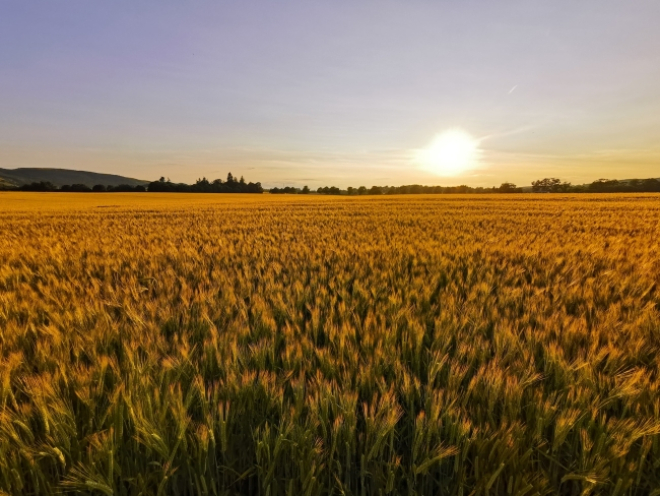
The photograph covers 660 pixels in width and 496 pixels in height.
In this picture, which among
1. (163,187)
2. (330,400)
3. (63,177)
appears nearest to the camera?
(330,400)

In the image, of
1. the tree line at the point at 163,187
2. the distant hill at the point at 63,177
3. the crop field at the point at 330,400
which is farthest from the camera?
the distant hill at the point at 63,177

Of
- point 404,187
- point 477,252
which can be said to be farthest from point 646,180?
point 477,252

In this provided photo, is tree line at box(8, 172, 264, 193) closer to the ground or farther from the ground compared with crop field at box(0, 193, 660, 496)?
farther from the ground

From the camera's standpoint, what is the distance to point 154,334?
217 centimetres

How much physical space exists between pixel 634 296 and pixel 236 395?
367cm

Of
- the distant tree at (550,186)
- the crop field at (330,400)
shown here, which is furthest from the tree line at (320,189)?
the crop field at (330,400)

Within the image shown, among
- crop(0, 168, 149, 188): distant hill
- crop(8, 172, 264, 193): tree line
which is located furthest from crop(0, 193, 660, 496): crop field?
crop(0, 168, 149, 188): distant hill

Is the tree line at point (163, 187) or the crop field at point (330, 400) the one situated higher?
the tree line at point (163, 187)

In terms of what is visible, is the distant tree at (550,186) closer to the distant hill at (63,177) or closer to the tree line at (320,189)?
the tree line at (320,189)

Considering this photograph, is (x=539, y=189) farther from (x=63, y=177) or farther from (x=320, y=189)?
(x=63, y=177)

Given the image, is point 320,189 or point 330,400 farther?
point 320,189

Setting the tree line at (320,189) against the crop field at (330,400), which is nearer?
the crop field at (330,400)

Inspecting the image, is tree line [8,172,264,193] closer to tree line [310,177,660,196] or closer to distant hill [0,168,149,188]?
tree line [310,177,660,196]

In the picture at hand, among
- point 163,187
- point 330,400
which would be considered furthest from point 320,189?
point 330,400
